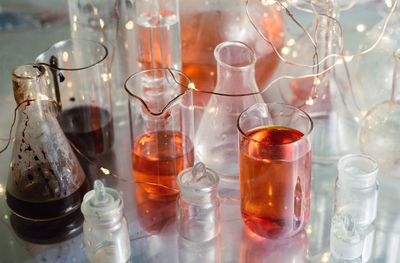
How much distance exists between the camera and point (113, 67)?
105 cm

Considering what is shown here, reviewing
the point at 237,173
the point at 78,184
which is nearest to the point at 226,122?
the point at 237,173

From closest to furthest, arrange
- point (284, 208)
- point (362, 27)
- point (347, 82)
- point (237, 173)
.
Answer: point (284, 208)
point (237, 173)
point (347, 82)
point (362, 27)

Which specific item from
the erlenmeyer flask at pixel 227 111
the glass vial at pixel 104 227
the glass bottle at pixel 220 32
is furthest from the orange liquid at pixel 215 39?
the glass vial at pixel 104 227

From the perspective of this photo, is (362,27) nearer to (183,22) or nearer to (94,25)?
(183,22)

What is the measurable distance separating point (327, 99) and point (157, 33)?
0.77ft

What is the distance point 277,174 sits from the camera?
75cm

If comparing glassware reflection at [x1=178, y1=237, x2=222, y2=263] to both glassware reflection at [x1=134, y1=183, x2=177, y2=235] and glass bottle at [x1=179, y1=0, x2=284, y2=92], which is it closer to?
glassware reflection at [x1=134, y1=183, x2=177, y2=235]

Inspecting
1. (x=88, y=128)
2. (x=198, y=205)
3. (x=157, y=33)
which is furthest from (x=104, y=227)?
(x=157, y=33)

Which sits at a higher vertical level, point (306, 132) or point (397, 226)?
point (306, 132)

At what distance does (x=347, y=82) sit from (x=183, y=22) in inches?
9.2

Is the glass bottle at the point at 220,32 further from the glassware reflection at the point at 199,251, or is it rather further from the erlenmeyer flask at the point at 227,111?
the glassware reflection at the point at 199,251

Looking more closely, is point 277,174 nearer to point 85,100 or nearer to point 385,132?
point 385,132

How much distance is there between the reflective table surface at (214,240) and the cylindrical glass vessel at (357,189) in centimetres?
2

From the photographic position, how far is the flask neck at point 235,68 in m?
0.84
